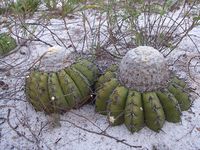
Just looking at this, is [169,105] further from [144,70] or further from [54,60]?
[54,60]

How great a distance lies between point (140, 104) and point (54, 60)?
0.68 metres

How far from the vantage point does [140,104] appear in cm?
251

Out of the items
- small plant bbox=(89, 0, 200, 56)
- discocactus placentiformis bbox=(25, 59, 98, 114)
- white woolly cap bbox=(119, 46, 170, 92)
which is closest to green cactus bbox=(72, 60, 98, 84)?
discocactus placentiformis bbox=(25, 59, 98, 114)

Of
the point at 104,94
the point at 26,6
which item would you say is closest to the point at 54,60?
the point at 104,94

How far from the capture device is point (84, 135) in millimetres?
2678

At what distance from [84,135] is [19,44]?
170 centimetres

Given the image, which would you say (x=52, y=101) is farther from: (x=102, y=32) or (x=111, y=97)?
(x=102, y=32)

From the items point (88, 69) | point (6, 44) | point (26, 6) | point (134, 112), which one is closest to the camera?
point (134, 112)

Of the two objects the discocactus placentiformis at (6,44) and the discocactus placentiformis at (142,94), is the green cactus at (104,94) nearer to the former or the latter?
the discocactus placentiformis at (142,94)

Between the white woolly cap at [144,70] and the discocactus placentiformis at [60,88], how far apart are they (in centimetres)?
33

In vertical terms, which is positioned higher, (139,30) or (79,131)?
(139,30)

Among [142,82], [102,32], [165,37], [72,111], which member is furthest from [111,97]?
[102,32]

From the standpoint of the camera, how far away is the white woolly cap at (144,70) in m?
2.53


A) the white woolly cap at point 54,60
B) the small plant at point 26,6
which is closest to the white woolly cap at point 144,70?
the white woolly cap at point 54,60
